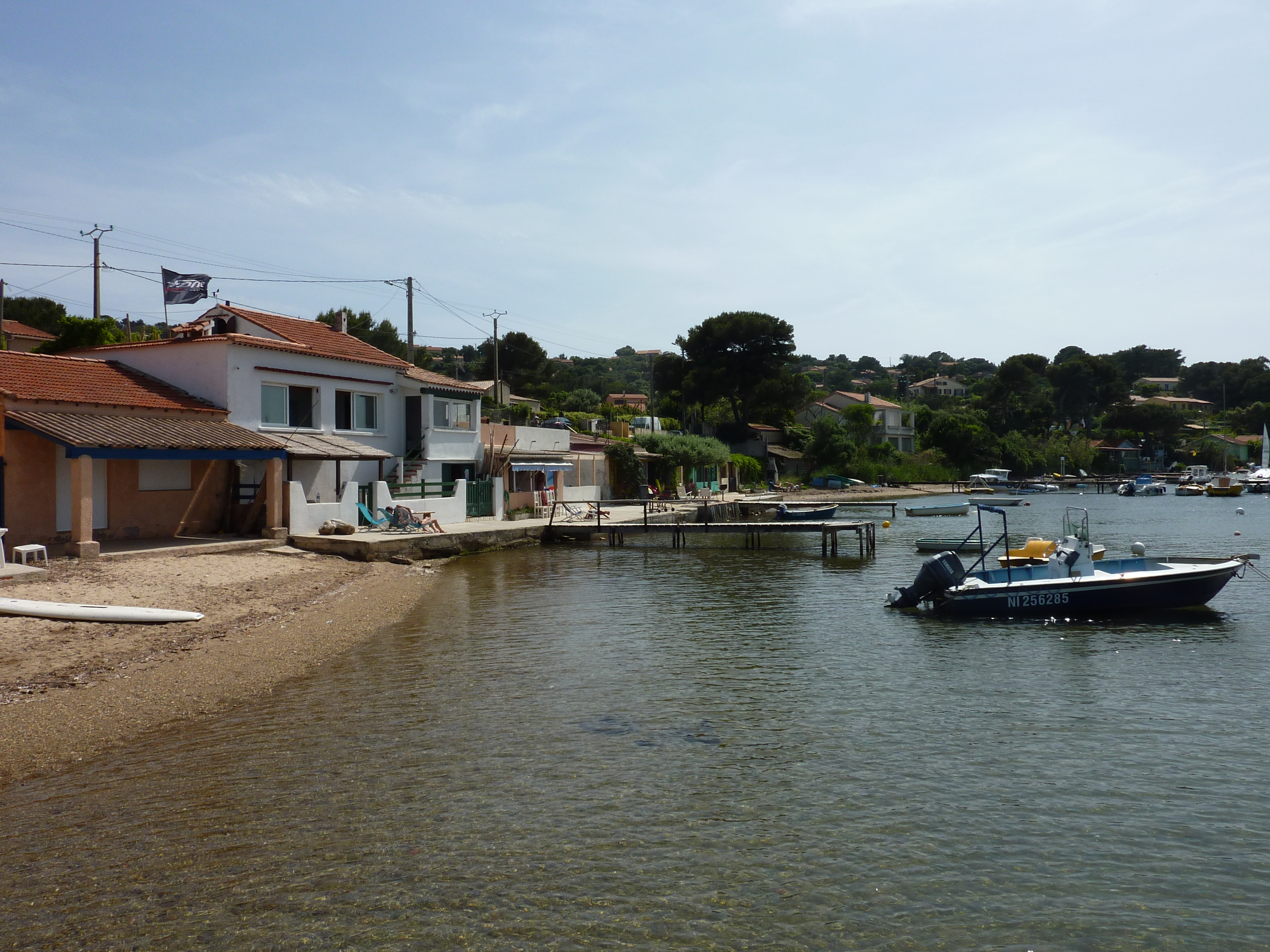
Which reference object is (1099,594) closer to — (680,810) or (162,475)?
(680,810)

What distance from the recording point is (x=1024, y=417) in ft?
359

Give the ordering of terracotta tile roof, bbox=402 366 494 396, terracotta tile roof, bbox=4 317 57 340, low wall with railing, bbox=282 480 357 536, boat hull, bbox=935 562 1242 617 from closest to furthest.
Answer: boat hull, bbox=935 562 1242 617, low wall with railing, bbox=282 480 357 536, terracotta tile roof, bbox=402 366 494 396, terracotta tile roof, bbox=4 317 57 340

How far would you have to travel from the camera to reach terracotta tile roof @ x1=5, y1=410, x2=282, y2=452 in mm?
20594

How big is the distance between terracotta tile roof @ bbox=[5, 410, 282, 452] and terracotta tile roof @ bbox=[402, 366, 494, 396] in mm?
8484

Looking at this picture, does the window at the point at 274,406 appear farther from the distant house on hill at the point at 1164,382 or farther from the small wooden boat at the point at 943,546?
the distant house on hill at the point at 1164,382

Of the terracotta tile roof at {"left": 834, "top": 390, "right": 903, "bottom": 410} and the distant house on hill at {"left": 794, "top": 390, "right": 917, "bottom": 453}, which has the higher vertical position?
the terracotta tile roof at {"left": 834, "top": 390, "right": 903, "bottom": 410}

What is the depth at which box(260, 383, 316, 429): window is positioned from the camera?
93.9 feet

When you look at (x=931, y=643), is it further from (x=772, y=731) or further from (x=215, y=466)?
(x=215, y=466)

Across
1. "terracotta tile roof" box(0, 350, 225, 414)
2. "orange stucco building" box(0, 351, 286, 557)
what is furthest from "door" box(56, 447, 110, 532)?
"terracotta tile roof" box(0, 350, 225, 414)

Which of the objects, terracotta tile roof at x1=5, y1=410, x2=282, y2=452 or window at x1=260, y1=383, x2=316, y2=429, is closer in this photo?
terracotta tile roof at x1=5, y1=410, x2=282, y2=452

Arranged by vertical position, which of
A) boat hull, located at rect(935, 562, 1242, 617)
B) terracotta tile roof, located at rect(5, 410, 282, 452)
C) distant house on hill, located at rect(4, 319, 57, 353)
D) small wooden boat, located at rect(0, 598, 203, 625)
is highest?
distant house on hill, located at rect(4, 319, 57, 353)

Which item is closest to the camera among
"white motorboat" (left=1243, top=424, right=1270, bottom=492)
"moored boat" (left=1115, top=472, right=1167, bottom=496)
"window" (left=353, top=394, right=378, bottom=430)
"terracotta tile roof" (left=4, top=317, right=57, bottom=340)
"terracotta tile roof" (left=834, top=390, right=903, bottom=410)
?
"window" (left=353, top=394, right=378, bottom=430)

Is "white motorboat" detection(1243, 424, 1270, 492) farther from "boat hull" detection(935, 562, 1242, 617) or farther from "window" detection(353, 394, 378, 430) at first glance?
"window" detection(353, 394, 378, 430)

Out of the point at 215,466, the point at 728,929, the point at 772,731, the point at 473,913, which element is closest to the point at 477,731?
the point at 772,731
